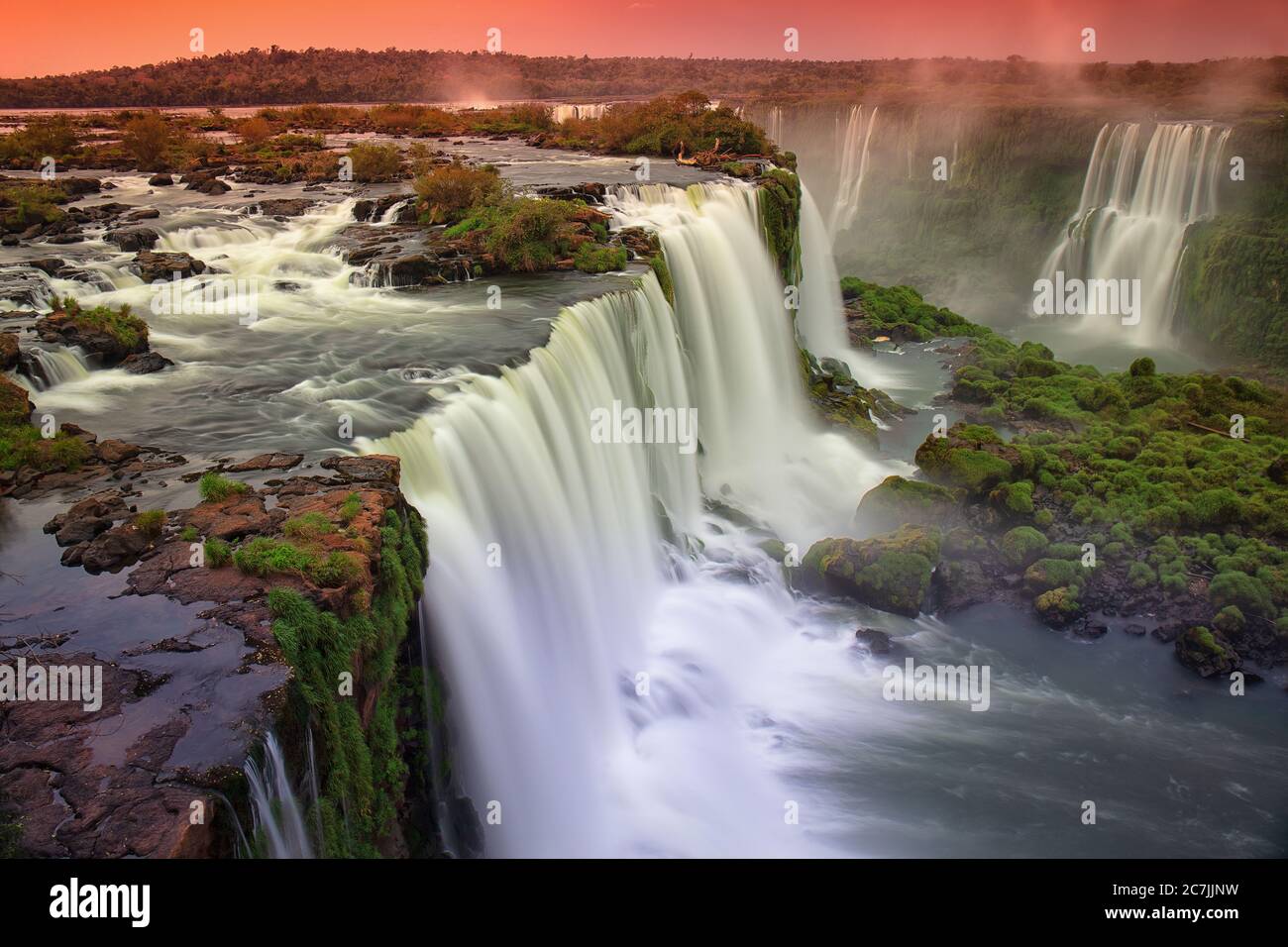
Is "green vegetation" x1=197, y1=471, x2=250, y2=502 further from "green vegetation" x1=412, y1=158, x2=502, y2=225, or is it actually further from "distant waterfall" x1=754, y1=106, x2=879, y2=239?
"distant waterfall" x1=754, y1=106, x2=879, y2=239

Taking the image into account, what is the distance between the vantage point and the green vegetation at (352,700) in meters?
7.49

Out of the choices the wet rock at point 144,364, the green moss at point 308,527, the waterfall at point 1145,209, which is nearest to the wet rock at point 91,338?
the wet rock at point 144,364

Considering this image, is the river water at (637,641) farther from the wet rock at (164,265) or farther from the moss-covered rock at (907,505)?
the moss-covered rock at (907,505)

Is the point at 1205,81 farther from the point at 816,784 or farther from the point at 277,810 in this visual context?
the point at 277,810

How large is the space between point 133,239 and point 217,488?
12408 mm

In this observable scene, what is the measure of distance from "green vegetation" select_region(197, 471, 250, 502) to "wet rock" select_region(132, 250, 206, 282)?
9.85 meters

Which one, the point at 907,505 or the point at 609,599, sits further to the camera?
the point at 907,505

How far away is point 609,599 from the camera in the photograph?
14.1 m

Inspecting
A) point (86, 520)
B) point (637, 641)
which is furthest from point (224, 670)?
point (637, 641)

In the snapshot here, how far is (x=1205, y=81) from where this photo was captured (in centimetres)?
5038

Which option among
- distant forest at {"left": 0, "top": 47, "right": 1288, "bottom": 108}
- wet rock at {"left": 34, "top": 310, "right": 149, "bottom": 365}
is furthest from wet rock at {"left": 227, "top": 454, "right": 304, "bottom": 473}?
distant forest at {"left": 0, "top": 47, "right": 1288, "bottom": 108}

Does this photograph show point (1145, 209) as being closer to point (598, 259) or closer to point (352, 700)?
point (598, 259)
